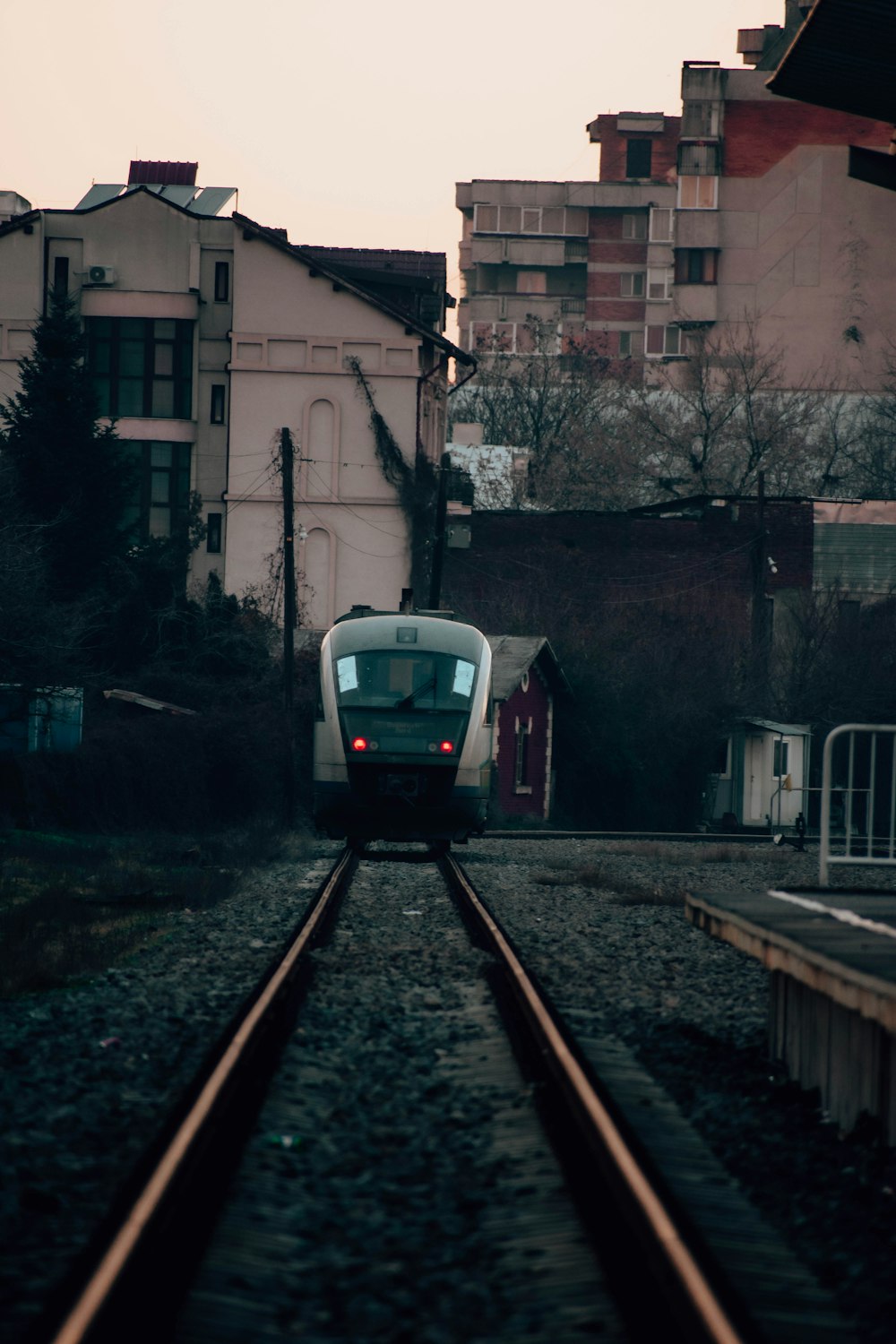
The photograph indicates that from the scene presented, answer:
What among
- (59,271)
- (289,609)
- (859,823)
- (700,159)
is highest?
(700,159)

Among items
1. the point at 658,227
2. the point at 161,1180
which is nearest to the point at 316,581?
the point at 161,1180

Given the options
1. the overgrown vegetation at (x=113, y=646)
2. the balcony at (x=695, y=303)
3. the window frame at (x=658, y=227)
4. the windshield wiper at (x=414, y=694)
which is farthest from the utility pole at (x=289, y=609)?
the window frame at (x=658, y=227)

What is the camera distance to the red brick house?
1593 inches

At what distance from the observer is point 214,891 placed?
Result: 17.3 m

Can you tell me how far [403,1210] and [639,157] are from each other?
4037 inches

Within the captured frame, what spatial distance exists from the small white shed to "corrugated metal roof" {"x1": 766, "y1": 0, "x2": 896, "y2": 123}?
2784 cm

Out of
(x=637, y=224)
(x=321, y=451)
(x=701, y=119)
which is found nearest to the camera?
(x=321, y=451)

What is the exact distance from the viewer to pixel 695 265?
3469 inches

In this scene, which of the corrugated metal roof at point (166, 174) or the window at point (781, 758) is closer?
the window at point (781, 758)

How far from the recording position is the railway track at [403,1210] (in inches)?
156

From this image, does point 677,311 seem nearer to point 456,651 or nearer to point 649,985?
point 456,651

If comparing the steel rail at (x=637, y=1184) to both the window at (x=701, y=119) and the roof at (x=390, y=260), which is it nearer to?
the roof at (x=390, y=260)

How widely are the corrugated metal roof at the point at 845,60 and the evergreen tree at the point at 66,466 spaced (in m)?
27.8

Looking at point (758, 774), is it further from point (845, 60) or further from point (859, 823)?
point (845, 60)
